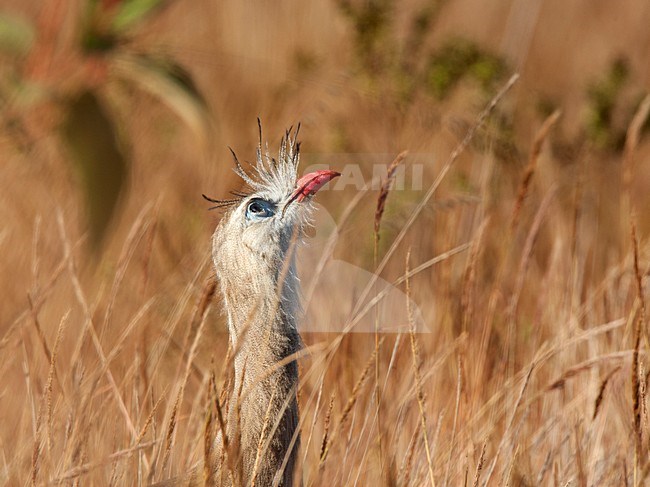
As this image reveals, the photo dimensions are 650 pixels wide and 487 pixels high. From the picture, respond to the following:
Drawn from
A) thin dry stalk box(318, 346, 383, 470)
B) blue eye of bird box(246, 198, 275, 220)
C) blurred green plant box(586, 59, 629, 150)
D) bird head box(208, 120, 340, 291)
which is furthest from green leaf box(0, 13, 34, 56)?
blurred green plant box(586, 59, 629, 150)

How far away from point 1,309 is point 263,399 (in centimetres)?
233

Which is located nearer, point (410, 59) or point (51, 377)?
point (51, 377)

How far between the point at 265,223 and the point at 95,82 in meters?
0.92

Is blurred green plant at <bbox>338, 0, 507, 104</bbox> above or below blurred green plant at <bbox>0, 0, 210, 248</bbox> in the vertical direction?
above

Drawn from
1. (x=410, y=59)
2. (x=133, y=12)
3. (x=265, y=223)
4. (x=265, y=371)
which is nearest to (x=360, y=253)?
(x=410, y=59)

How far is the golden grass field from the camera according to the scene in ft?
7.00

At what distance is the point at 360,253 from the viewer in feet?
11.6

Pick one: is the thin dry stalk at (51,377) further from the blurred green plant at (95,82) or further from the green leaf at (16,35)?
the green leaf at (16,35)

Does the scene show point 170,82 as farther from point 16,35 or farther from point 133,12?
point 16,35

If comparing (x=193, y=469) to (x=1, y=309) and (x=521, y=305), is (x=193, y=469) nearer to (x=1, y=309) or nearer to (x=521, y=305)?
(x=521, y=305)

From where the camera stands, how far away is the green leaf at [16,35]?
273cm

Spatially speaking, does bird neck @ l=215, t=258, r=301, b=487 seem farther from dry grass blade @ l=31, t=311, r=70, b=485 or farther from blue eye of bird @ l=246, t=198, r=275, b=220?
dry grass blade @ l=31, t=311, r=70, b=485

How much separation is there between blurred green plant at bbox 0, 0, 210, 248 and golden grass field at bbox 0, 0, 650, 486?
11 mm

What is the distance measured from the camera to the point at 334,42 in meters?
6.11
